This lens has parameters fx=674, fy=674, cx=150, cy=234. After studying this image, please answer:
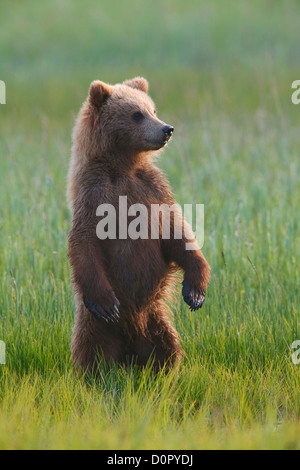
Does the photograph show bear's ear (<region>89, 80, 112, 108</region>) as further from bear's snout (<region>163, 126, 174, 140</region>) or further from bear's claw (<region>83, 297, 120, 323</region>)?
bear's claw (<region>83, 297, 120, 323</region>)

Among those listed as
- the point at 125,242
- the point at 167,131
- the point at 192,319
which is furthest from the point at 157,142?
the point at 192,319

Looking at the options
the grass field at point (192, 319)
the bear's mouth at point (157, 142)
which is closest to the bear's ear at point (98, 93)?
the bear's mouth at point (157, 142)

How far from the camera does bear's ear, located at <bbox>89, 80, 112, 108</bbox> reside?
3.78 meters

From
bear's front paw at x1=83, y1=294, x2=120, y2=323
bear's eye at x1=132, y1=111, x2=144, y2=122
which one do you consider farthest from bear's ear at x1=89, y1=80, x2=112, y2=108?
bear's front paw at x1=83, y1=294, x2=120, y2=323

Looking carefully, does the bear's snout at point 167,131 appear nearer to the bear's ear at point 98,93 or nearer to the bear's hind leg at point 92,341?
the bear's ear at point 98,93

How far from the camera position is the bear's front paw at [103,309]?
3523 mm

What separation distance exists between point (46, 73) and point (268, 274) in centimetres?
1321

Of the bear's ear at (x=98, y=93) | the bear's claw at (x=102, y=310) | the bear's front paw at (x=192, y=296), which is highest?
the bear's ear at (x=98, y=93)

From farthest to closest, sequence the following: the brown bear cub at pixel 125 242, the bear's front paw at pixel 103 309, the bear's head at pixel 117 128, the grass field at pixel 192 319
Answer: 1. the bear's head at pixel 117 128
2. the brown bear cub at pixel 125 242
3. the bear's front paw at pixel 103 309
4. the grass field at pixel 192 319

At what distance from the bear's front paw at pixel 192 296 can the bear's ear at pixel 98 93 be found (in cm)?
113

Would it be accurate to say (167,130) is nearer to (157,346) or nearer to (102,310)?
(102,310)

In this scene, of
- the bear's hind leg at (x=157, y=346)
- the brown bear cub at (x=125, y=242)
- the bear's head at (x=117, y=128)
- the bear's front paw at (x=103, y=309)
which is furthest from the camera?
the bear's hind leg at (x=157, y=346)

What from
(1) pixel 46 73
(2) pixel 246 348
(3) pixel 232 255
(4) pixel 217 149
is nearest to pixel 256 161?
(4) pixel 217 149

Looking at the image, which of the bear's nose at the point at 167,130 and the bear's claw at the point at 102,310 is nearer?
the bear's claw at the point at 102,310
